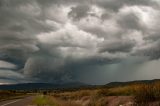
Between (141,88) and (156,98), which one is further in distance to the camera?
(141,88)

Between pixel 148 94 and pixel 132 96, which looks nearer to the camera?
pixel 148 94

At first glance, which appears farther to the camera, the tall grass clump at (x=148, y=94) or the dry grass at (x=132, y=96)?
the dry grass at (x=132, y=96)

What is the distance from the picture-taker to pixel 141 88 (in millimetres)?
20672

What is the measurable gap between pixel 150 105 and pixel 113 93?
1193 cm

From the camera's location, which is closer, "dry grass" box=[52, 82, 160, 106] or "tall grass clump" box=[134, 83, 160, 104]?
"tall grass clump" box=[134, 83, 160, 104]

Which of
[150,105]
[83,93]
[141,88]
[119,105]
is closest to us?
[150,105]

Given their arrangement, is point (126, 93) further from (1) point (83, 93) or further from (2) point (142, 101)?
(1) point (83, 93)

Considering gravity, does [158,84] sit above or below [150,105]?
above

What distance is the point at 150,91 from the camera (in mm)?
19750

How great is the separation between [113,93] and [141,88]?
33.5ft

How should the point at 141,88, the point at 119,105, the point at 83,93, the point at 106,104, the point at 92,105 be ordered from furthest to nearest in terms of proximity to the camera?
1. the point at 83,93
2. the point at 92,105
3. the point at 106,104
4. the point at 119,105
5. the point at 141,88

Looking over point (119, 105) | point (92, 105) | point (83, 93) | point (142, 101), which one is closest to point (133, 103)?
point (142, 101)

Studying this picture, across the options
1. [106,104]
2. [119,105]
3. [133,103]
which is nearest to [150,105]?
[133,103]

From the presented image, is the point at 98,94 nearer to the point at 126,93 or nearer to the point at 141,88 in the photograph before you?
the point at 126,93
